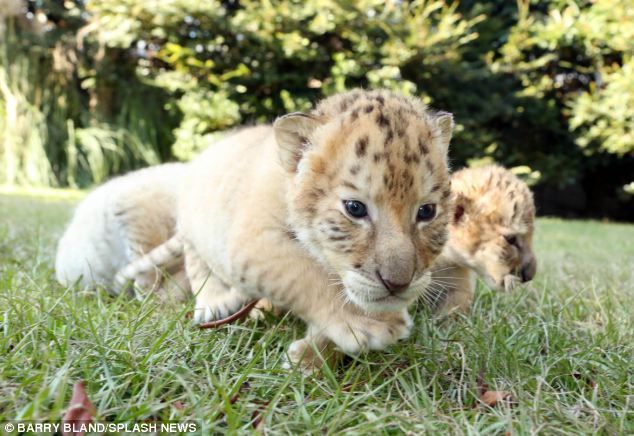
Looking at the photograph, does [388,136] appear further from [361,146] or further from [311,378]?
[311,378]

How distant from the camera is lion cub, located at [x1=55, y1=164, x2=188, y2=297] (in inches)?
144

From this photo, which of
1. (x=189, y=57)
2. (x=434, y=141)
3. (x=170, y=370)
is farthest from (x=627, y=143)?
(x=170, y=370)

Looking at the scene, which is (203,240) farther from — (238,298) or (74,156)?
(74,156)

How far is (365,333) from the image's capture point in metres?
2.13

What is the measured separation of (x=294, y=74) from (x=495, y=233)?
31.7ft

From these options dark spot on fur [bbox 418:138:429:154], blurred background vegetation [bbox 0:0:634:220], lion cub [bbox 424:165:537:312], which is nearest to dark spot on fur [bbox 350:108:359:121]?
dark spot on fur [bbox 418:138:429:154]

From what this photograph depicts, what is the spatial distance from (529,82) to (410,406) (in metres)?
13.2

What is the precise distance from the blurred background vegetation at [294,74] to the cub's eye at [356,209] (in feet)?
31.1

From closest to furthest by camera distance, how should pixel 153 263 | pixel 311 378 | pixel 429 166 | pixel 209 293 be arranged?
pixel 311 378 < pixel 429 166 < pixel 209 293 < pixel 153 263

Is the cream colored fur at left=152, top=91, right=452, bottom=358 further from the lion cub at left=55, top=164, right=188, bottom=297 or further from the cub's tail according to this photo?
the lion cub at left=55, top=164, right=188, bottom=297

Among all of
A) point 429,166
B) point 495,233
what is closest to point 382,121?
point 429,166

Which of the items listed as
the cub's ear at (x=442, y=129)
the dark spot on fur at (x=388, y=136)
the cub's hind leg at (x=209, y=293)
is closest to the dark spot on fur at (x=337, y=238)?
the dark spot on fur at (x=388, y=136)

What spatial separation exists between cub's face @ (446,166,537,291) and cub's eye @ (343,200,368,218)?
1.25 metres

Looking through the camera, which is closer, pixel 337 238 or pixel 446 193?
pixel 337 238
